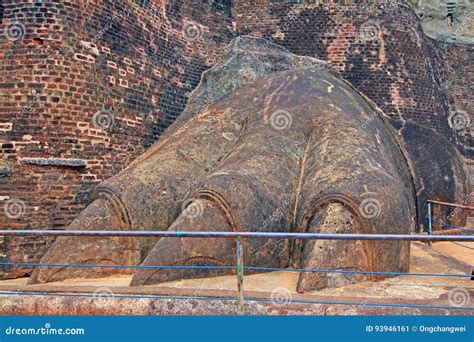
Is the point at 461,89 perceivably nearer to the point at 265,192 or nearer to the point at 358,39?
the point at 358,39

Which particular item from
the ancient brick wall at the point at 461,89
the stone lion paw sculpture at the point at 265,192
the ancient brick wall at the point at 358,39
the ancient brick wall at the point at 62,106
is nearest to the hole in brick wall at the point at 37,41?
the ancient brick wall at the point at 62,106

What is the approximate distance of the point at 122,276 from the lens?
587 centimetres

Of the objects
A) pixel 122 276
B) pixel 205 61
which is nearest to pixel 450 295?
pixel 122 276

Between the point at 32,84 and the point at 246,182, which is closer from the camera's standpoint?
the point at 246,182

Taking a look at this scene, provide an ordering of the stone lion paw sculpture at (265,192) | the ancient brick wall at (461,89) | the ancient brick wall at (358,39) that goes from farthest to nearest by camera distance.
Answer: the ancient brick wall at (461,89) → the ancient brick wall at (358,39) → the stone lion paw sculpture at (265,192)

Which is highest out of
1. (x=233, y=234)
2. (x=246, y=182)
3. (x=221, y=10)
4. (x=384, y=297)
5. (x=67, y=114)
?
(x=221, y=10)

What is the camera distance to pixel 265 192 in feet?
19.2

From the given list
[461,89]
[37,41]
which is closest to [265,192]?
[37,41]

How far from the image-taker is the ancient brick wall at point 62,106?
290 inches

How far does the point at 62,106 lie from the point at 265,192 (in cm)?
373

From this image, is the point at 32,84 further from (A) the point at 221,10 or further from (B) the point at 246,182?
(A) the point at 221,10

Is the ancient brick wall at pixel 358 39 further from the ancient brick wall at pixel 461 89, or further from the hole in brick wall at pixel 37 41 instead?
Result: the hole in brick wall at pixel 37 41

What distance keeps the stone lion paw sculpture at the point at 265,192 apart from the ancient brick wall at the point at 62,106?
3.36 feet

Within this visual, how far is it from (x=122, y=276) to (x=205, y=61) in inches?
275
